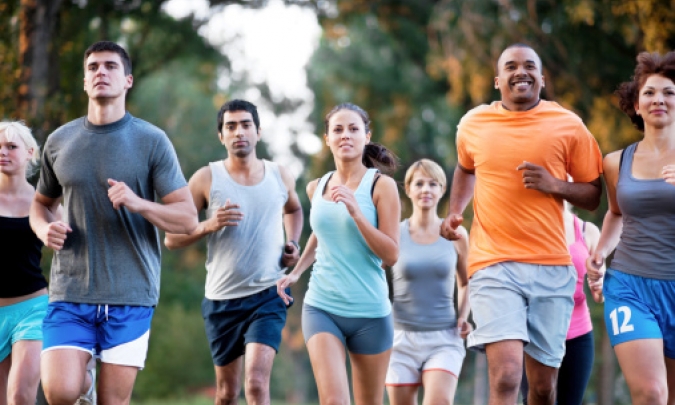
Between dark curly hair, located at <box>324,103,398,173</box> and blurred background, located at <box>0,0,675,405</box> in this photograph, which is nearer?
dark curly hair, located at <box>324,103,398,173</box>

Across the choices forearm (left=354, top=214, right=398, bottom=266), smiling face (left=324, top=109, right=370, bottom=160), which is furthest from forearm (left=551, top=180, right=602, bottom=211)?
smiling face (left=324, top=109, right=370, bottom=160)

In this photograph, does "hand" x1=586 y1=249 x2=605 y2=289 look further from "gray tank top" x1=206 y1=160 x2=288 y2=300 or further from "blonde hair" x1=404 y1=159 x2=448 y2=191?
"gray tank top" x1=206 y1=160 x2=288 y2=300

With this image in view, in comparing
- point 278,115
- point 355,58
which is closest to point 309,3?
point 355,58

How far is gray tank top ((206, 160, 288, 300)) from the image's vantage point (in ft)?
25.4

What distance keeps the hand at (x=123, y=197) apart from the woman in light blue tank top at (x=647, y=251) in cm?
289

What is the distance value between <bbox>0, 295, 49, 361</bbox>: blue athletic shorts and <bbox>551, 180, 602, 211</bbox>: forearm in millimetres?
3541

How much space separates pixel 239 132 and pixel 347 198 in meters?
1.74

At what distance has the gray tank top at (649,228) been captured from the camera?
20.1 ft

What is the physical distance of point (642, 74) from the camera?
6.48m

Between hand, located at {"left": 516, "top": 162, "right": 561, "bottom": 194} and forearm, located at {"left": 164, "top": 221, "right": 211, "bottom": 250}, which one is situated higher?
hand, located at {"left": 516, "top": 162, "right": 561, "bottom": 194}

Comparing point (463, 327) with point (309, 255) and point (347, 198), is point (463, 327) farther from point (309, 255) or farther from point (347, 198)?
point (347, 198)

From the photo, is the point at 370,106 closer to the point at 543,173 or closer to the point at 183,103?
the point at 543,173

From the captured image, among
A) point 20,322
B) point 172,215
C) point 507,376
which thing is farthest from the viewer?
point 20,322

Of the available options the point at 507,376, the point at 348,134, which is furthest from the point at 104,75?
the point at 507,376
